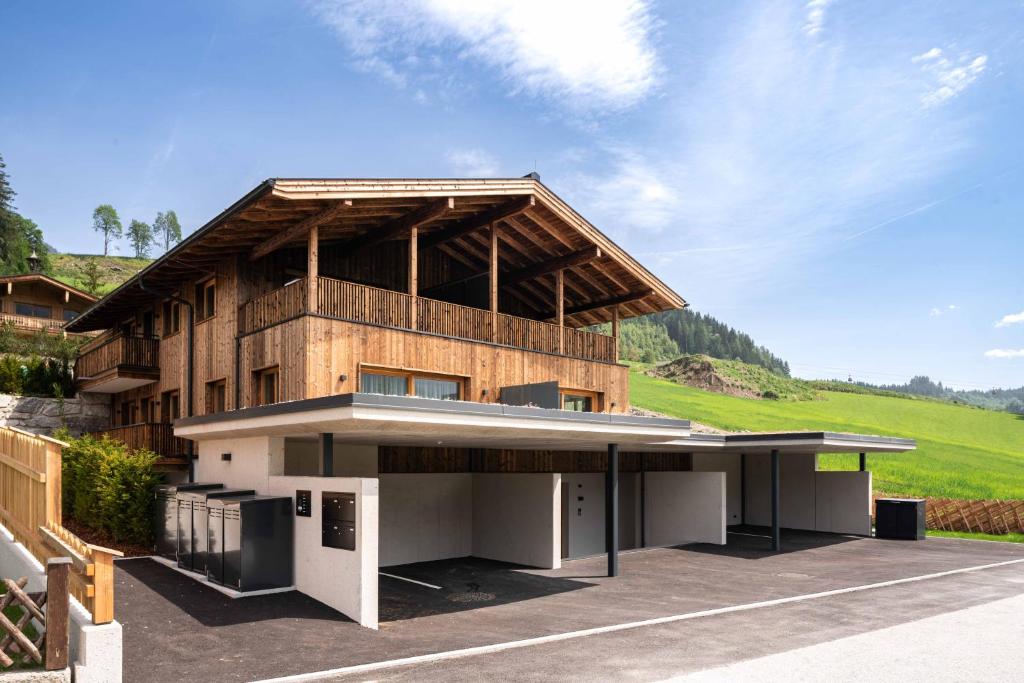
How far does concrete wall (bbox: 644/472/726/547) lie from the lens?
22.2 m

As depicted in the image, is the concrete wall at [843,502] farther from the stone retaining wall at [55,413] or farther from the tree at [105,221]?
the tree at [105,221]

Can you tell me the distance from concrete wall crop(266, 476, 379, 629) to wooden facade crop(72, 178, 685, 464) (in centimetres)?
398

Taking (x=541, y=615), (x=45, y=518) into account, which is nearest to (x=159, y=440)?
(x=45, y=518)

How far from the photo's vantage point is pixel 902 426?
250 feet

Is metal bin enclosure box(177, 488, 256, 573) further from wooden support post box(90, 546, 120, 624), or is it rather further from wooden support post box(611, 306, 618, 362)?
wooden support post box(611, 306, 618, 362)

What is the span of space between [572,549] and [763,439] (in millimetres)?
6330

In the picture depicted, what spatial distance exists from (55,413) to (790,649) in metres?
26.5

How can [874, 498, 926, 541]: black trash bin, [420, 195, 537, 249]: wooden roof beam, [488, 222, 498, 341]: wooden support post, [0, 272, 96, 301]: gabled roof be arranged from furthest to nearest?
1. [0, 272, 96, 301]: gabled roof
2. [874, 498, 926, 541]: black trash bin
3. [420, 195, 537, 249]: wooden roof beam
4. [488, 222, 498, 341]: wooden support post

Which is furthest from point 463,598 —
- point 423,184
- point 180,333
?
point 180,333

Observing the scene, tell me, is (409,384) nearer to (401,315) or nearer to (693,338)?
(401,315)

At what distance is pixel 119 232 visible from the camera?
6152 inches

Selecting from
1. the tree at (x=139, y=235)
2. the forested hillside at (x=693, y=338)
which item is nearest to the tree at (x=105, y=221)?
the tree at (x=139, y=235)

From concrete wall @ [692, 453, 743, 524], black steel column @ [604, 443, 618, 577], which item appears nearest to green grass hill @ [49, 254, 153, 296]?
concrete wall @ [692, 453, 743, 524]

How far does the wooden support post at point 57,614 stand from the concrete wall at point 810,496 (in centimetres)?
2462
